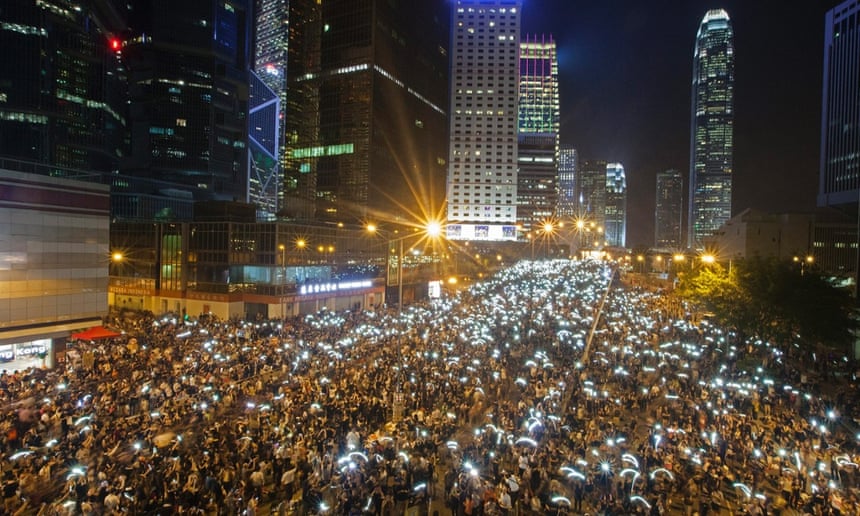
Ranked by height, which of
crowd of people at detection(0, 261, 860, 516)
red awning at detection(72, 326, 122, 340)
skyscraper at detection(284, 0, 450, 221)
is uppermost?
skyscraper at detection(284, 0, 450, 221)

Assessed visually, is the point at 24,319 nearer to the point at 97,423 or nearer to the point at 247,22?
the point at 97,423

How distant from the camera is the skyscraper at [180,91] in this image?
96.5 meters

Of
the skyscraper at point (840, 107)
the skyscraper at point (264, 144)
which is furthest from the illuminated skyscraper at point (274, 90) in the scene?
the skyscraper at point (840, 107)

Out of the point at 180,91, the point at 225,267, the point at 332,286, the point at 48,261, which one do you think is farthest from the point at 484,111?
the point at 48,261

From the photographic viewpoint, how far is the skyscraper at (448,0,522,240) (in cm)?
13812

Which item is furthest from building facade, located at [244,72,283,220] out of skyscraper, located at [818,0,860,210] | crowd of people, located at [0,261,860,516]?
crowd of people, located at [0,261,860,516]

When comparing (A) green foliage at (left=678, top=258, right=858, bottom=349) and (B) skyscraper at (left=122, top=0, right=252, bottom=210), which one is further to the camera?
(B) skyscraper at (left=122, top=0, right=252, bottom=210)

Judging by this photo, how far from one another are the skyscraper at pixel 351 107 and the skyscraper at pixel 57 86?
2887cm

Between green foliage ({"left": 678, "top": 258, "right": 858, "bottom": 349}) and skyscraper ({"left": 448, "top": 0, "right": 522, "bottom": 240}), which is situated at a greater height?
skyscraper ({"left": 448, "top": 0, "right": 522, "bottom": 240})

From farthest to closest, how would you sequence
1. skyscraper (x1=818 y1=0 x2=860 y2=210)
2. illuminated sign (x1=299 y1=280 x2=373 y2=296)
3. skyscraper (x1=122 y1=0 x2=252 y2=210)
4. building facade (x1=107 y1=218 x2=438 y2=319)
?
skyscraper (x1=122 y1=0 x2=252 y2=210) → skyscraper (x1=818 y1=0 x2=860 y2=210) → illuminated sign (x1=299 y1=280 x2=373 y2=296) → building facade (x1=107 y1=218 x2=438 y2=319)

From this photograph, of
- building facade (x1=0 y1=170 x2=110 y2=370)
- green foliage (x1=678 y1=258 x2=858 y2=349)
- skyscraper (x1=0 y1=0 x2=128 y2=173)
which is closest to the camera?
building facade (x1=0 y1=170 x2=110 y2=370)

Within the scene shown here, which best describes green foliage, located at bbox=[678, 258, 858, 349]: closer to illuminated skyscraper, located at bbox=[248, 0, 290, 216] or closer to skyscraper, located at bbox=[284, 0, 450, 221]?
skyscraper, located at bbox=[284, 0, 450, 221]

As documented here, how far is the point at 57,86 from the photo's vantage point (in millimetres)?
78000

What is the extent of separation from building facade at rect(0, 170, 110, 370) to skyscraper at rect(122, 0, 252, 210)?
74.9 m
